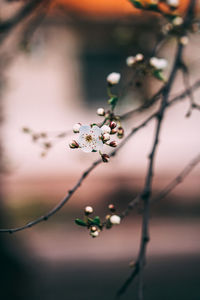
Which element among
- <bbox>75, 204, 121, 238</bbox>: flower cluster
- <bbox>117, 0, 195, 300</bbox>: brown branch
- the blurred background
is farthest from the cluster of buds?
the blurred background

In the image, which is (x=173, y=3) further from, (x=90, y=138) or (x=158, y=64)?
(x=90, y=138)

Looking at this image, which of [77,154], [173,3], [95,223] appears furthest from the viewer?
[77,154]

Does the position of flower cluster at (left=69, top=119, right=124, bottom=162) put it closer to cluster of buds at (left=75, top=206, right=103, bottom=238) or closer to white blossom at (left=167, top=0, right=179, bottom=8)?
cluster of buds at (left=75, top=206, right=103, bottom=238)

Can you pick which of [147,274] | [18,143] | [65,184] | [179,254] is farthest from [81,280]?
[18,143]

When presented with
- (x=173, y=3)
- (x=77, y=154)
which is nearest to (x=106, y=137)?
(x=173, y=3)

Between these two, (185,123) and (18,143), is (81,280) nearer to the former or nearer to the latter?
(18,143)

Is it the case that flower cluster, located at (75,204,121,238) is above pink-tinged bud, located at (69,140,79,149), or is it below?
below

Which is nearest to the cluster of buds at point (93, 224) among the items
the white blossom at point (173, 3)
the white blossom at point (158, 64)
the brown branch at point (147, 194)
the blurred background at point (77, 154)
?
the brown branch at point (147, 194)

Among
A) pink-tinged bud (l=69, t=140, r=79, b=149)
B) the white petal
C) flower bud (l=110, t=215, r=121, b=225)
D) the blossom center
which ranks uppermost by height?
the white petal
